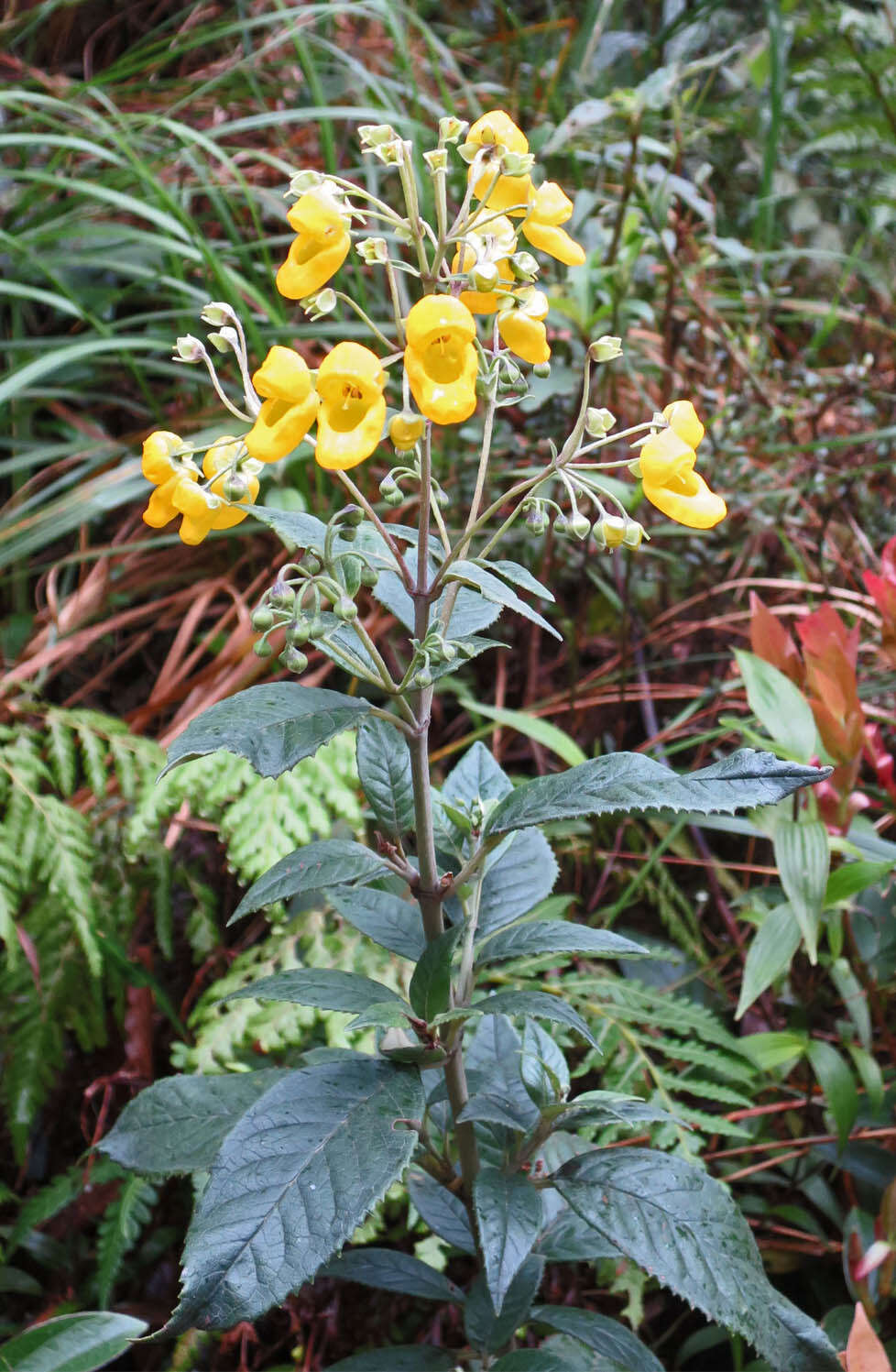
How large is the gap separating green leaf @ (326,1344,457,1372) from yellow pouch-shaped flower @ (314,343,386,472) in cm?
70

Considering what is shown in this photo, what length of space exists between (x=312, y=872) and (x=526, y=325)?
0.40 m

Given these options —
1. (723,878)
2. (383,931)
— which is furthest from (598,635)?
(383,931)

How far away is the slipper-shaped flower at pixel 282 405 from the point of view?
64 centimetres

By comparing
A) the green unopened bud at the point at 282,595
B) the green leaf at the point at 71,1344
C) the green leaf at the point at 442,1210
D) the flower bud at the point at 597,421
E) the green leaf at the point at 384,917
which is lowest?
the green leaf at the point at 71,1344

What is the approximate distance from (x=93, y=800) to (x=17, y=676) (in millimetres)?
226

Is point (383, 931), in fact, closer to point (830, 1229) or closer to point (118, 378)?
point (830, 1229)

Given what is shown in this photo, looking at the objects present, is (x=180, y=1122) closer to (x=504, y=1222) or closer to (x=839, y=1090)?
(x=504, y=1222)

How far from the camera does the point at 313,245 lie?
0.67m

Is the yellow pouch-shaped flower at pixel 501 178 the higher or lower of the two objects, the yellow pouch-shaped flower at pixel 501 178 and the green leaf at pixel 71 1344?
the higher

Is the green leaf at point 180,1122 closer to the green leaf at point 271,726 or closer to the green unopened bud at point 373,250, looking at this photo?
the green leaf at point 271,726

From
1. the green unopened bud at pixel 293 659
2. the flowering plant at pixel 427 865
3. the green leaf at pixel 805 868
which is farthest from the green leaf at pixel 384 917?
the green leaf at pixel 805 868

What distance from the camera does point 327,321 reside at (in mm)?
1888

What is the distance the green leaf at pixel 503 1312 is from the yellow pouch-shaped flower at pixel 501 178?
2.61 feet

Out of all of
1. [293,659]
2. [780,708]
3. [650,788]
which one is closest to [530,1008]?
[650,788]
